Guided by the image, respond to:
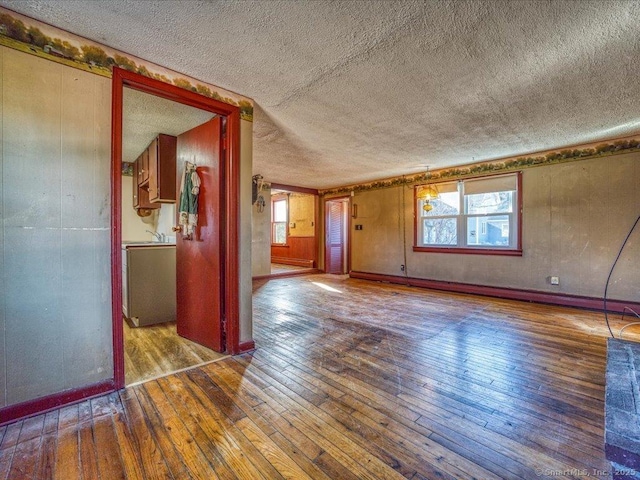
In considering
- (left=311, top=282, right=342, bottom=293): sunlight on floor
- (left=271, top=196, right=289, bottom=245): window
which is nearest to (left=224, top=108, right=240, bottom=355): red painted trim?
(left=311, top=282, right=342, bottom=293): sunlight on floor

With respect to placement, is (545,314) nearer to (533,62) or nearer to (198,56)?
(533,62)

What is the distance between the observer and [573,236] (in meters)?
4.45

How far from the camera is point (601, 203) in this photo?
4.21 m

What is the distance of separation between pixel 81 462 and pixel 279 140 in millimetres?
3654

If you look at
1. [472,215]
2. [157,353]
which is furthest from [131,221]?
[472,215]

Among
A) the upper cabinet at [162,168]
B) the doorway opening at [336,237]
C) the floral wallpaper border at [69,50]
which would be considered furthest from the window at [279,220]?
the floral wallpaper border at [69,50]

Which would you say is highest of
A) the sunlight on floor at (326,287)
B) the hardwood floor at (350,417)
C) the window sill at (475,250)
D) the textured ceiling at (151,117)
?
the textured ceiling at (151,117)

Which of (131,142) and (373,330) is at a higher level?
(131,142)

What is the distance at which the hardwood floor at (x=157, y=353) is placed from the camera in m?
2.42

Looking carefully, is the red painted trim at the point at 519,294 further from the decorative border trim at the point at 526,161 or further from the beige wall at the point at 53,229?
the beige wall at the point at 53,229

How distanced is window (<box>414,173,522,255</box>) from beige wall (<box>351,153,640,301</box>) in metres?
0.17

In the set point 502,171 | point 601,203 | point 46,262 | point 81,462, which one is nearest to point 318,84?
point 46,262

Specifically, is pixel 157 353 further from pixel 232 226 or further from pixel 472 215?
pixel 472 215

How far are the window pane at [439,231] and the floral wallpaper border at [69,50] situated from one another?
5.09 m
